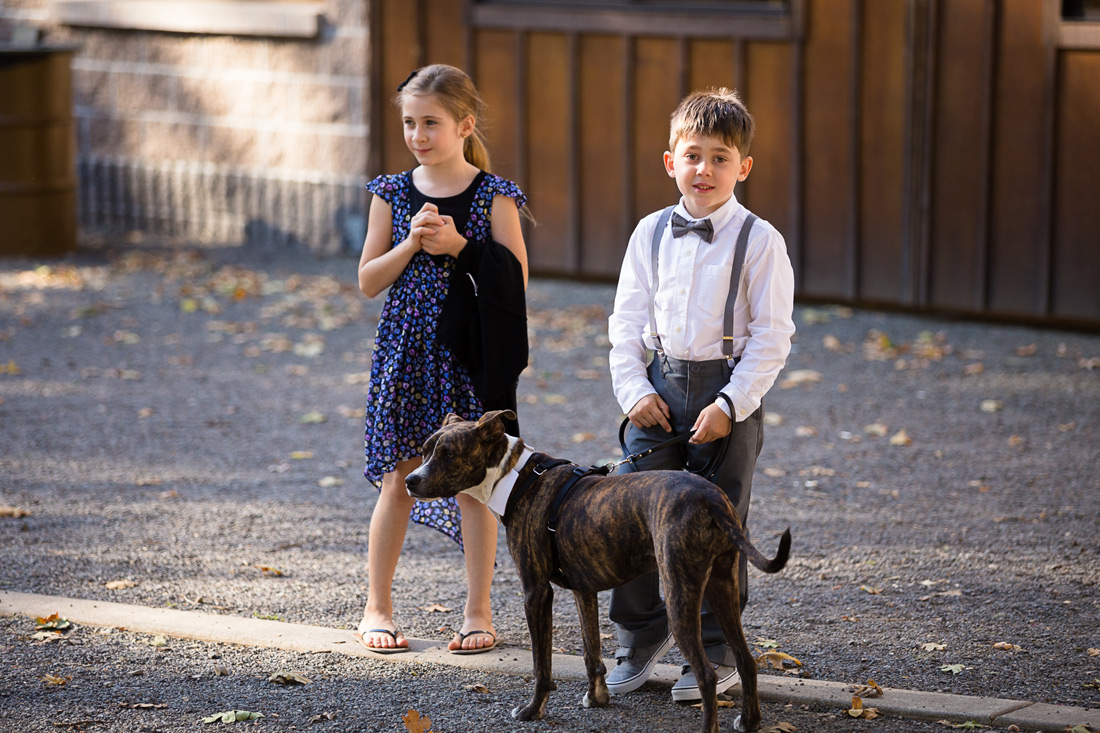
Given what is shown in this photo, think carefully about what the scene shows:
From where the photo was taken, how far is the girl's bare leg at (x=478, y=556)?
430 centimetres

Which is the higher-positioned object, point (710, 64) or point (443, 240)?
point (710, 64)

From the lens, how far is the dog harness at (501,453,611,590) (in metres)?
3.59

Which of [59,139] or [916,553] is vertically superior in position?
[59,139]

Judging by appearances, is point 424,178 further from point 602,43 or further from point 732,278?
point 602,43

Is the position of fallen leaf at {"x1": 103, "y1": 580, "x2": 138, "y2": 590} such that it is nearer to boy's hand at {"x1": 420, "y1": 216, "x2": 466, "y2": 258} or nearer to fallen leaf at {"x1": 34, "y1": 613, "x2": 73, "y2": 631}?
fallen leaf at {"x1": 34, "y1": 613, "x2": 73, "y2": 631}

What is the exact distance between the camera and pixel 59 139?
11.5 m

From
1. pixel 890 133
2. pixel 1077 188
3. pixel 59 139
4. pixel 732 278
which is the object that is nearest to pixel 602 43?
pixel 890 133

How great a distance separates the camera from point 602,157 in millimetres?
10586

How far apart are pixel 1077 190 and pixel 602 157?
3628 millimetres

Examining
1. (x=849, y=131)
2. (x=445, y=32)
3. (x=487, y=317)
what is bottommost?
(x=487, y=317)

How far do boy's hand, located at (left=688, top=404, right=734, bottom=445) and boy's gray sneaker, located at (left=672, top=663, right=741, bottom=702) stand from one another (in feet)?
2.30

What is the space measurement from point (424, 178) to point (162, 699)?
1.82 metres

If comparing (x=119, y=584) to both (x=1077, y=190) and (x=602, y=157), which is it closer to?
(x=602, y=157)

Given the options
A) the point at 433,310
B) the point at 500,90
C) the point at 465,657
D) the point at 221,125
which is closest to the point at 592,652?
the point at 465,657
